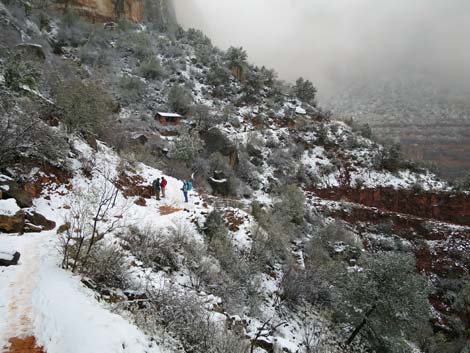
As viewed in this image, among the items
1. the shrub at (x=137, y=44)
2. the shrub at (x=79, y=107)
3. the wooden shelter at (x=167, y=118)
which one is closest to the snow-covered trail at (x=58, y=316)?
the shrub at (x=79, y=107)

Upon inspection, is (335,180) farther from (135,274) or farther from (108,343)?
(108,343)

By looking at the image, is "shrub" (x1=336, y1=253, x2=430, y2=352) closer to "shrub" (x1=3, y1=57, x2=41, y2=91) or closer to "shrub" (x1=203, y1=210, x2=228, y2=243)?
"shrub" (x1=203, y1=210, x2=228, y2=243)

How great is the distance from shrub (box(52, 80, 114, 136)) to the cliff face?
34.0 m

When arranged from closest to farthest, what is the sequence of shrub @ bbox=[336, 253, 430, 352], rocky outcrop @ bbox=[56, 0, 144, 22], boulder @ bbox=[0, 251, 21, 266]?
boulder @ bbox=[0, 251, 21, 266], shrub @ bbox=[336, 253, 430, 352], rocky outcrop @ bbox=[56, 0, 144, 22]

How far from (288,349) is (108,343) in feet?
17.7

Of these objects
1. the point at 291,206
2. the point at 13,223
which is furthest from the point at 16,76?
the point at 291,206

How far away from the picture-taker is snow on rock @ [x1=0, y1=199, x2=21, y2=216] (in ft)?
26.4

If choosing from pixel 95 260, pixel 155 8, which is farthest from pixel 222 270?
pixel 155 8

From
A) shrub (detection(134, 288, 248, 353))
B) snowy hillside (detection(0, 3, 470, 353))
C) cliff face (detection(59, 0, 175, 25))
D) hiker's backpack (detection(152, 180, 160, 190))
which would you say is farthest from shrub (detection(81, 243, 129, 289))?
cliff face (detection(59, 0, 175, 25))

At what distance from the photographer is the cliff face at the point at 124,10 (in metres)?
43.2

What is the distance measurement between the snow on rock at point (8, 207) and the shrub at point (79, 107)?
6512mm

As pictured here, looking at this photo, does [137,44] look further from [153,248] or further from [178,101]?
[153,248]

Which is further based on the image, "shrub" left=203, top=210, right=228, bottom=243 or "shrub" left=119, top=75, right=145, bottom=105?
"shrub" left=119, top=75, right=145, bottom=105

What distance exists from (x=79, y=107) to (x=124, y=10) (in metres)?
40.4
